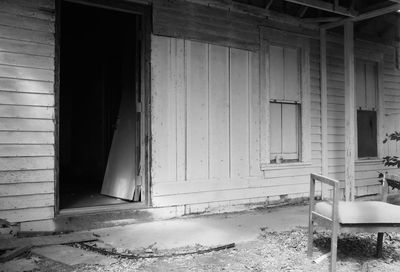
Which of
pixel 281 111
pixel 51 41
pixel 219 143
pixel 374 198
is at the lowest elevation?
pixel 374 198

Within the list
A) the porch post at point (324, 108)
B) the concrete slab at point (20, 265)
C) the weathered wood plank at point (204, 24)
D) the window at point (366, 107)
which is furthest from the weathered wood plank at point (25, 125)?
the window at point (366, 107)

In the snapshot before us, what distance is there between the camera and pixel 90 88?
907 cm

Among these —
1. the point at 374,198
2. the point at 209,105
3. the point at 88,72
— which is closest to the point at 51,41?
the point at 209,105

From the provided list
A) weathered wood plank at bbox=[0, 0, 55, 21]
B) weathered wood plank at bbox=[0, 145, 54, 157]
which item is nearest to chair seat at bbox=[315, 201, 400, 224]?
weathered wood plank at bbox=[0, 145, 54, 157]

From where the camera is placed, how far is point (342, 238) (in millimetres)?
4578

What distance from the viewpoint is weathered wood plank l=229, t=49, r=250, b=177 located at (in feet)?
20.8

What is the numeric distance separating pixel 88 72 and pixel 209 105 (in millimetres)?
4107

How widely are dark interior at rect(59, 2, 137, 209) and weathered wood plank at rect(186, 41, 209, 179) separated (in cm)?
90

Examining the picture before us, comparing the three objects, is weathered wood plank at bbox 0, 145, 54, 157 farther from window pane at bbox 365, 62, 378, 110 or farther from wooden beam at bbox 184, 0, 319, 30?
window pane at bbox 365, 62, 378, 110

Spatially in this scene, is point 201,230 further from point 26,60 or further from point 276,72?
point 276,72

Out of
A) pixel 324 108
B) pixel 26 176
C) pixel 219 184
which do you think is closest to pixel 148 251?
pixel 26 176

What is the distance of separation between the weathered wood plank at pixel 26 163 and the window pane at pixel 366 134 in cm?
595

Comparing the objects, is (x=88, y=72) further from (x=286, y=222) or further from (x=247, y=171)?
(x=286, y=222)

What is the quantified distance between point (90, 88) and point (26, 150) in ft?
15.4
